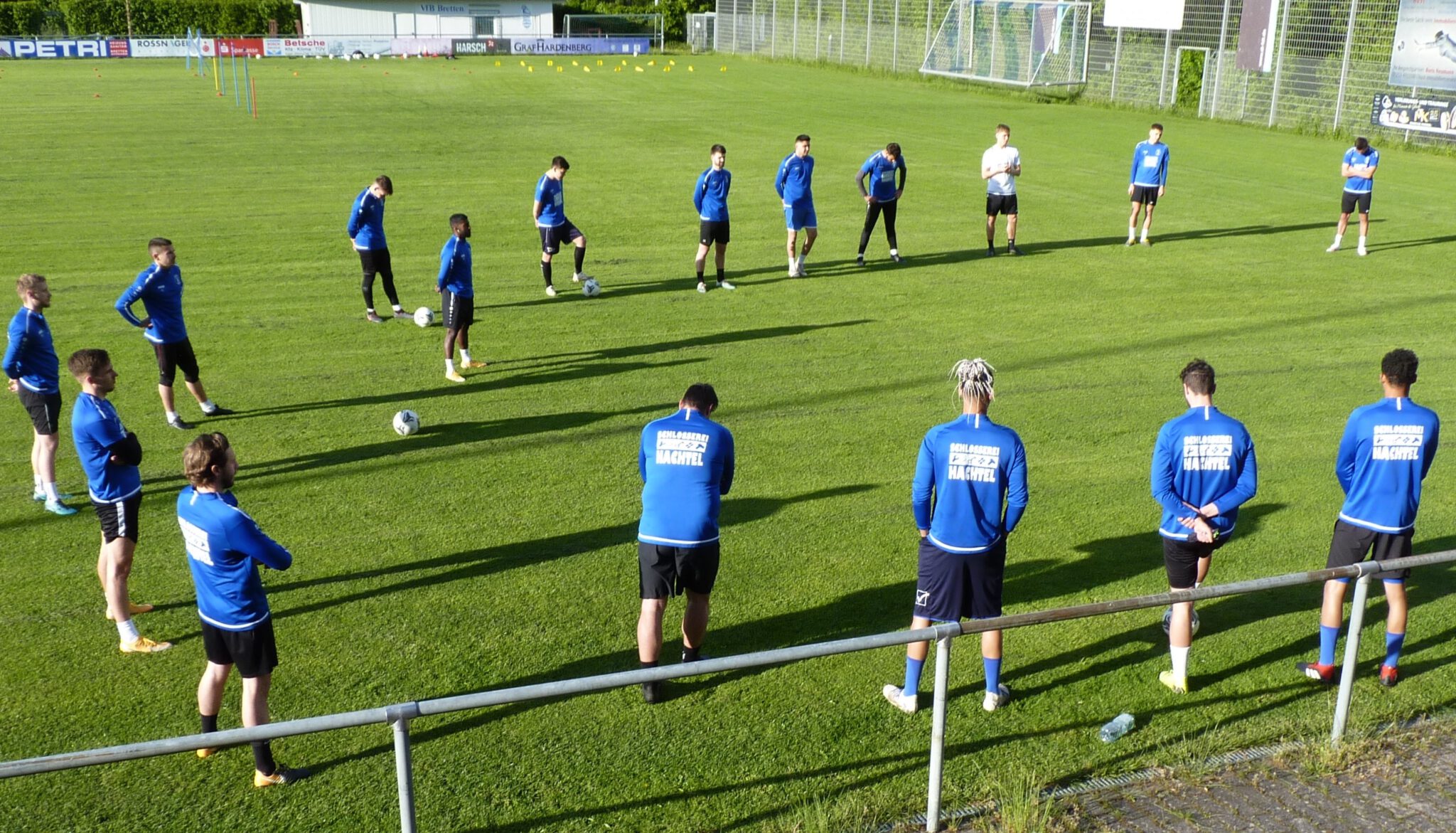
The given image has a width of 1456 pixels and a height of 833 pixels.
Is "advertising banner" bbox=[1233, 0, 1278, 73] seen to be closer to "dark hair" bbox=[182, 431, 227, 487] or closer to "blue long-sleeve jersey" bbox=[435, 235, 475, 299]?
"blue long-sleeve jersey" bbox=[435, 235, 475, 299]

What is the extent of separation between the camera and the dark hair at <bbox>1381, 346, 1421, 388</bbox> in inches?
265

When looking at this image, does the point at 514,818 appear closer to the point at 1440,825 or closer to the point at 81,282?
the point at 1440,825

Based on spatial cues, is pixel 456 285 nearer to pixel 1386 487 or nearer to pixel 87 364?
pixel 87 364

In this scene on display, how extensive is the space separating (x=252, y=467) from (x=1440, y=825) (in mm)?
9183

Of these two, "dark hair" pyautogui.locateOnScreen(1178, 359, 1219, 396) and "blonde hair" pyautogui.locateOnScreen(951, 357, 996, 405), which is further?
"dark hair" pyautogui.locateOnScreen(1178, 359, 1219, 396)

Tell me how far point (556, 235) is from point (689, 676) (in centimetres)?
1209

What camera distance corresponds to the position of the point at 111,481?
289 inches

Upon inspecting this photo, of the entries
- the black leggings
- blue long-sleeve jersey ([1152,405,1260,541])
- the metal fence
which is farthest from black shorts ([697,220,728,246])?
the metal fence

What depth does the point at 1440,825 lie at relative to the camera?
568 cm

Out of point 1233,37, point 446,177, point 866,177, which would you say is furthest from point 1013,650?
point 1233,37

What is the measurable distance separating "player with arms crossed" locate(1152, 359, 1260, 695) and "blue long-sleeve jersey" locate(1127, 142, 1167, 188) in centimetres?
1352

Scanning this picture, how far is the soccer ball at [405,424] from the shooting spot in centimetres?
1125

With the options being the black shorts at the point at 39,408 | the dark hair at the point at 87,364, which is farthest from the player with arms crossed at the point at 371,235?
the dark hair at the point at 87,364

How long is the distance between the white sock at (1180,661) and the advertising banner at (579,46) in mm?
65122
